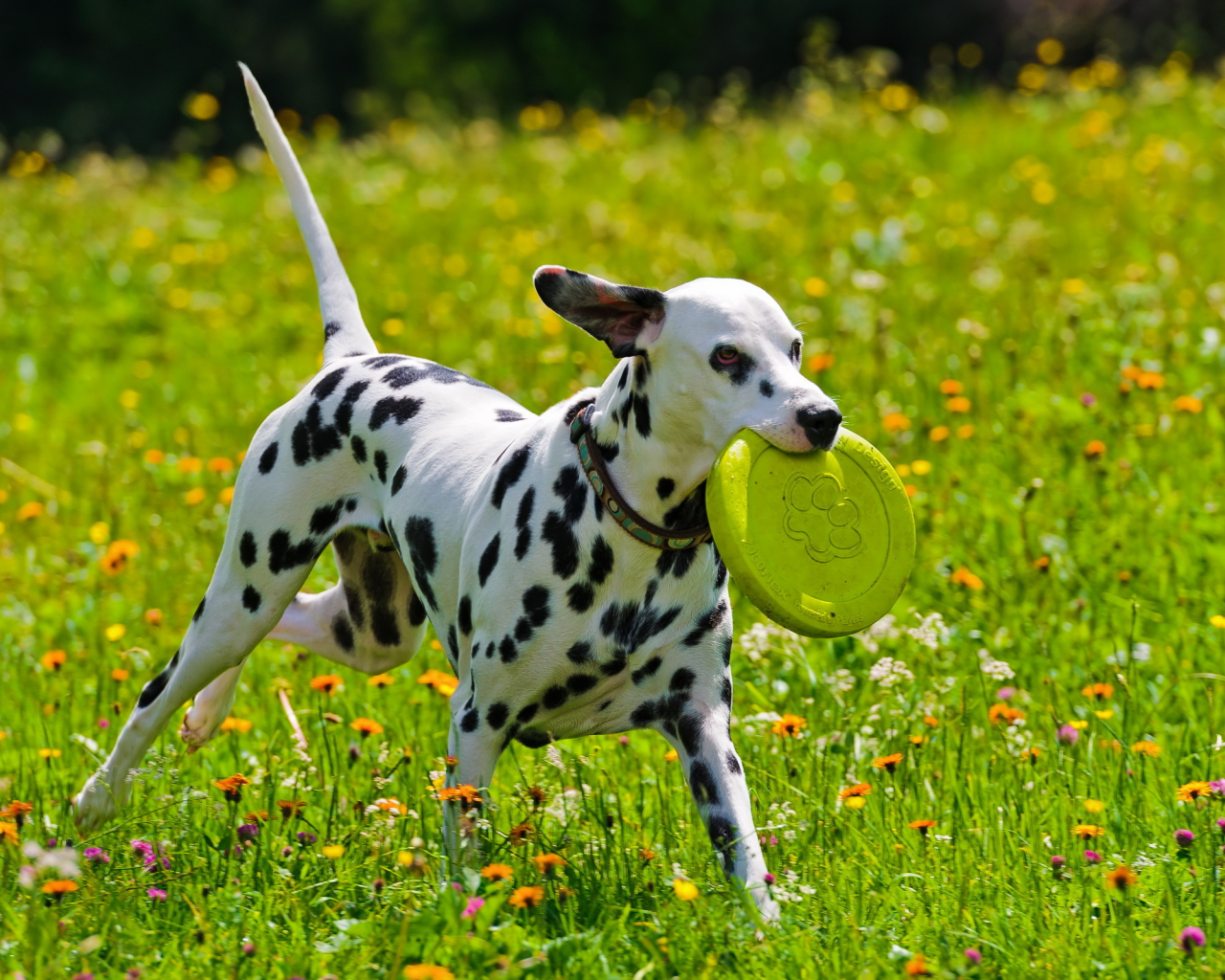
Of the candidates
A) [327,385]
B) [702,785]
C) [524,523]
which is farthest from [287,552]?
[702,785]

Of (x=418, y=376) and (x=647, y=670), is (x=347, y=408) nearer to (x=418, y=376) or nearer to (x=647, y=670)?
(x=418, y=376)

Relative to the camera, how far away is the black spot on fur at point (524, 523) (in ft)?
12.1

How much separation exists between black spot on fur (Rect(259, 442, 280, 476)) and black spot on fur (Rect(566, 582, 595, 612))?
124cm

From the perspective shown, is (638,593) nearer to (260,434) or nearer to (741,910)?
(741,910)

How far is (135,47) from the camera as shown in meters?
32.5

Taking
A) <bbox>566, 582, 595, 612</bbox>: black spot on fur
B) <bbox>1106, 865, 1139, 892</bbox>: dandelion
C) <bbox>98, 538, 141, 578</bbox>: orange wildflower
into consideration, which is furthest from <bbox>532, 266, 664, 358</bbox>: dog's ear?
<bbox>98, 538, 141, 578</bbox>: orange wildflower

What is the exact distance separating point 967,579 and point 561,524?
1898 millimetres

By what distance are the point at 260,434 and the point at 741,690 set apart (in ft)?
5.81

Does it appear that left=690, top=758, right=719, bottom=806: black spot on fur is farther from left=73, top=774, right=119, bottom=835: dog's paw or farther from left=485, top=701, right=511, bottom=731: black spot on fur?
left=73, top=774, right=119, bottom=835: dog's paw

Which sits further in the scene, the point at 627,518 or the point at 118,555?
the point at 118,555

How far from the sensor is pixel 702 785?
3.57 m

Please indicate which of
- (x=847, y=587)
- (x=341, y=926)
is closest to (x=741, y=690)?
(x=847, y=587)

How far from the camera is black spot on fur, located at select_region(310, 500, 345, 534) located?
439 cm

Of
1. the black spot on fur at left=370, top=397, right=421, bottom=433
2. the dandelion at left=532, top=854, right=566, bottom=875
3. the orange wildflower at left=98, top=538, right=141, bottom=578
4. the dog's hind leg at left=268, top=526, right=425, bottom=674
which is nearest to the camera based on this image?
the dandelion at left=532, top=854, right=566, bottom=875
